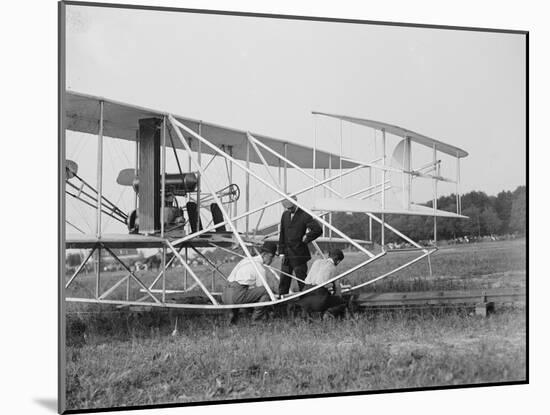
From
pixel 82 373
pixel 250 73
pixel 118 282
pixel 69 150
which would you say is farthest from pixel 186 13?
pixel 82 373

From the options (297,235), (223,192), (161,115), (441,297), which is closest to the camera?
(161,115)

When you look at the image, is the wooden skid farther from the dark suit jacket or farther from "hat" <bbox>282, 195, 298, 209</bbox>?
"hat" <bbox>282, 195, 298, 209</bbox>

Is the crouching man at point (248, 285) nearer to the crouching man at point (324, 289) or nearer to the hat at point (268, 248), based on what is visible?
the hat at point (268, 248)

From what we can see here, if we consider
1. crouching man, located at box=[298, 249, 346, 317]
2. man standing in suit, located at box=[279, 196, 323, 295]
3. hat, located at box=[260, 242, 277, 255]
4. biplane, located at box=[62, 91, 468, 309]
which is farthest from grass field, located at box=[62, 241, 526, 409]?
hat, located at box=[260, 242, 277, 255]

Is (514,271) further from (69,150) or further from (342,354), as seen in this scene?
(69,150)

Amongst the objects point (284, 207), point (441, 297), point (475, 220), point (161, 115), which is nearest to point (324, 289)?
point (284, 207)

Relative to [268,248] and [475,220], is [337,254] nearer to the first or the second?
[268,248]

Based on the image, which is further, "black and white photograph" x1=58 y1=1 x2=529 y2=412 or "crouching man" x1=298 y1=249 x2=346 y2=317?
"crouching man" x1=298 y1=249 x2=346 y2=317
